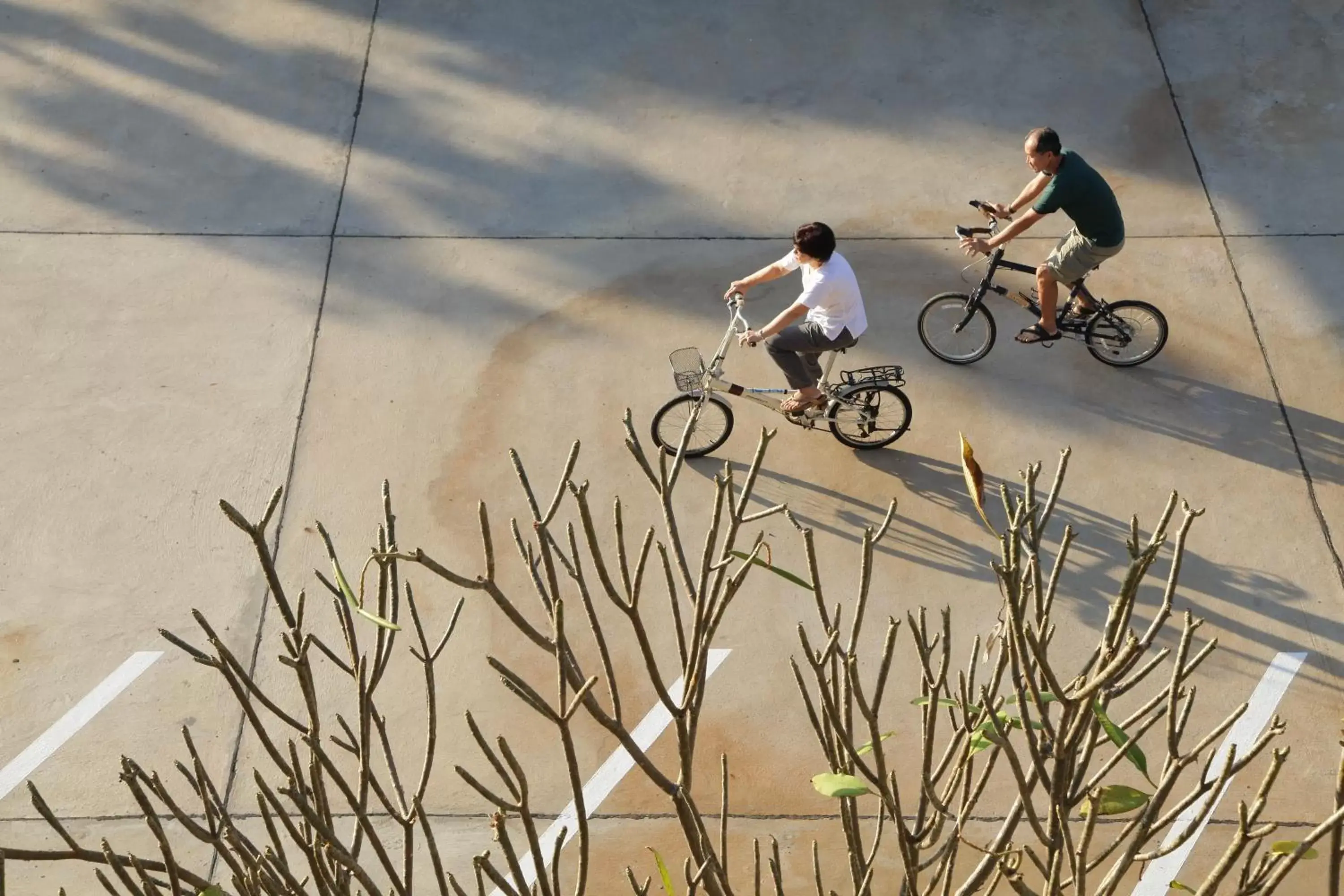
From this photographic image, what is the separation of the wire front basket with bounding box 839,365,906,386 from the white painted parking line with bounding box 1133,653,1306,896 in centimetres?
229

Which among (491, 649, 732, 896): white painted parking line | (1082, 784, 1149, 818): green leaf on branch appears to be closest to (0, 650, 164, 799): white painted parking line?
(491, 649, 732, 896): white painted parking line

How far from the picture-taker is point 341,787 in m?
2.43

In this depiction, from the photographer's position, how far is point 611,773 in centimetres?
570

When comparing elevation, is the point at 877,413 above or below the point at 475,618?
above

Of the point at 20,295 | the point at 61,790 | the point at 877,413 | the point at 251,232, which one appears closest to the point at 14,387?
the point at 20,295

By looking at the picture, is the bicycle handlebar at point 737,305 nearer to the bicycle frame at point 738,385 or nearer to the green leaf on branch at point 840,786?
the bicycle frame at point 738,385

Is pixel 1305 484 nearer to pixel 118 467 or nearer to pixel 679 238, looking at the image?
pixel 679 238

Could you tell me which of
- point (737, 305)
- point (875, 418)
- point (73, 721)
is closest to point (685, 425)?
point (737, 305)

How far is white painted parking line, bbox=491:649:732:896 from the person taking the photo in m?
5.42

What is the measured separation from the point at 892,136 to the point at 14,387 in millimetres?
5952

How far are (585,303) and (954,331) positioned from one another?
90.1 inches

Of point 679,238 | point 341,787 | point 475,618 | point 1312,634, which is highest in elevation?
point 679,238

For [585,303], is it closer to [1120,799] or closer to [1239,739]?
[1239,739]

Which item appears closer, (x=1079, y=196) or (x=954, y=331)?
(x=1079, y=196)
